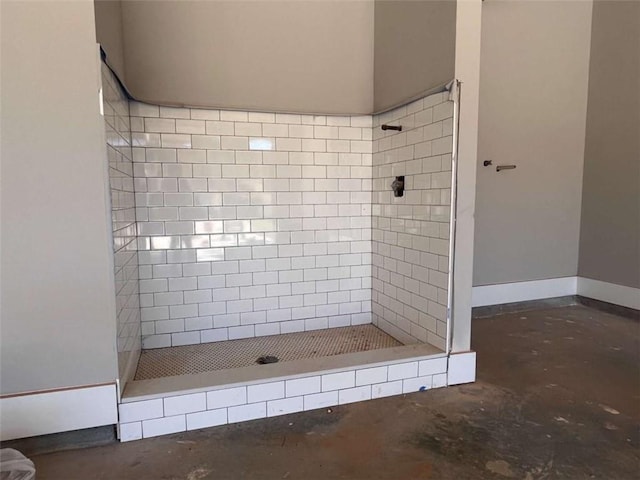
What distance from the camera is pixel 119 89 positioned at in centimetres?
210

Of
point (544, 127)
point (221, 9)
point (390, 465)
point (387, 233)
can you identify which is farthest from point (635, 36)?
point (390, 465)

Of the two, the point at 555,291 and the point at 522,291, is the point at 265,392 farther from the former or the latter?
the point at 555,291

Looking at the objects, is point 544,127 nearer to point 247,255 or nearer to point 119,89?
point 247,255

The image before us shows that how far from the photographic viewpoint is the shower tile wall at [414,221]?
224 centimetres

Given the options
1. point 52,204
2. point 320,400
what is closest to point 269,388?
point 320,400

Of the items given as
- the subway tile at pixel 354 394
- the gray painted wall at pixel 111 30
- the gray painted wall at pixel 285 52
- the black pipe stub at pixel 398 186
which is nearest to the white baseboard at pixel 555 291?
the black pipe stub at pixel 398 186

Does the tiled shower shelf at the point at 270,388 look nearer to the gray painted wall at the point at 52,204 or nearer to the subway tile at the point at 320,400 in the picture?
the subway tile at the point at 320,400

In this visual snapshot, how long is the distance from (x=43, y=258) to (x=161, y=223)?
0.98 meters

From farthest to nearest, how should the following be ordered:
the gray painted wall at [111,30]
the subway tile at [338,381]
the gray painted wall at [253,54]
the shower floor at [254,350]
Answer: the gray painted wall at [253,54]
the shower floor at [254,350]
the subway tile at [338,381]
the gray painted wall at [111,30]

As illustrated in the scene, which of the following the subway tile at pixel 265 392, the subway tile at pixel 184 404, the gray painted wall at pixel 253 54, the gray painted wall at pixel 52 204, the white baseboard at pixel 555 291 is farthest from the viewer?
the white baseboard at pixel 555 291

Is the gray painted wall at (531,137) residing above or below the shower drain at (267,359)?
above

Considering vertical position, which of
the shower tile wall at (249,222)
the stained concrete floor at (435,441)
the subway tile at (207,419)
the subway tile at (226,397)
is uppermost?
the shower tile wall at (249,222)

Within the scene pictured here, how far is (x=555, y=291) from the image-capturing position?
392 cm

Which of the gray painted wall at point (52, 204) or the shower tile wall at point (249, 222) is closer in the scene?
the gray painted wall at point (52, 204)
